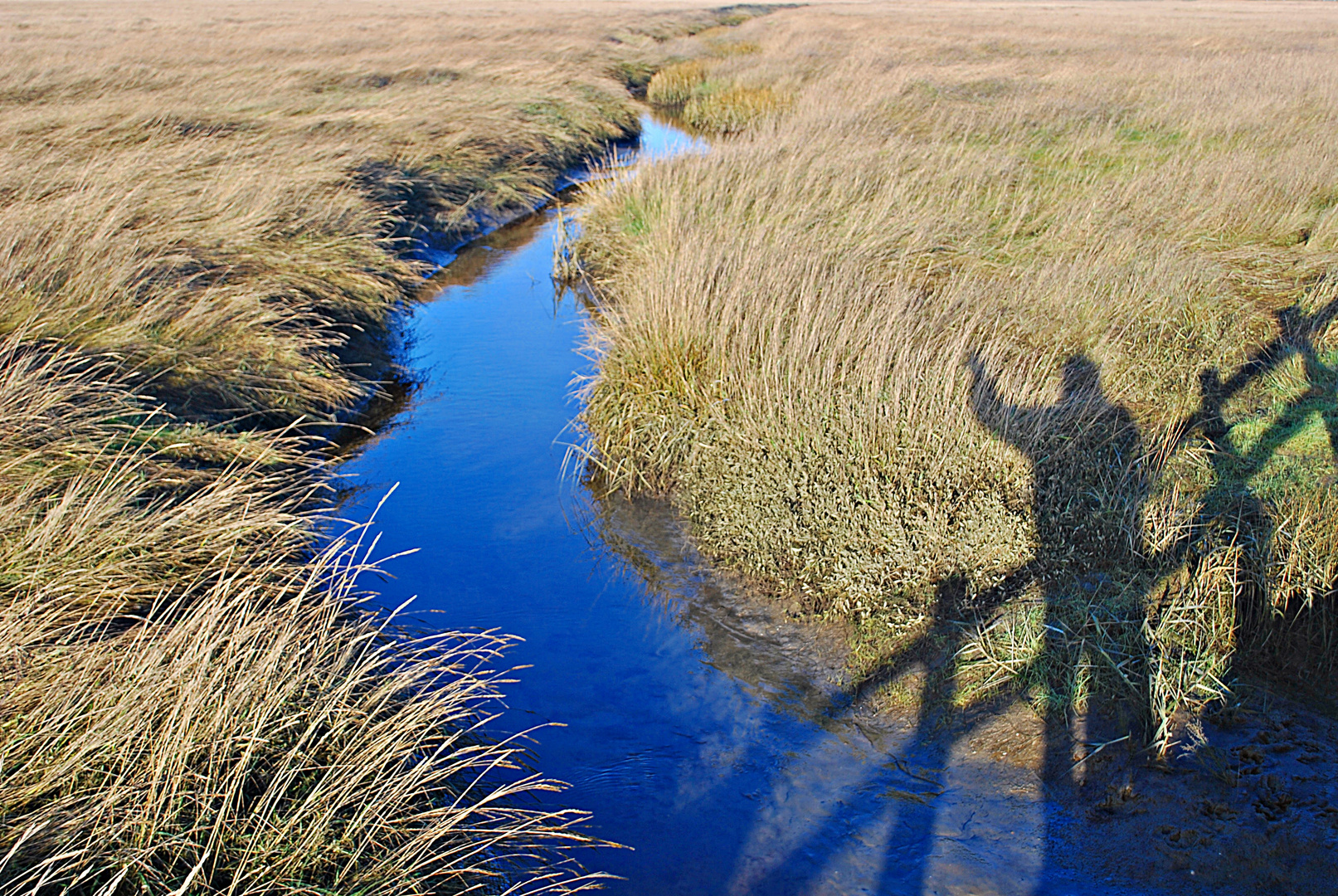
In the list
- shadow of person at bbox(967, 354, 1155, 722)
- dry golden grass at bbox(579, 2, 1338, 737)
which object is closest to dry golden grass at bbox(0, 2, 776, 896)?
dry golden grass at bbox(579, 2, 1338, 737)

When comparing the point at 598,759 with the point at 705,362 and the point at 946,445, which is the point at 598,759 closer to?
the point at 946,445

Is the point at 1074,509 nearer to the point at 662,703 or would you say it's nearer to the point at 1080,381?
the point at 1080,381

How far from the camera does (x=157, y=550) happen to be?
342 cm

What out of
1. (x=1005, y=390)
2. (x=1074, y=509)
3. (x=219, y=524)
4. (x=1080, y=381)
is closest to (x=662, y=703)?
(x=219, y=524)

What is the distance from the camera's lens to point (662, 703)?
3658 millimetres

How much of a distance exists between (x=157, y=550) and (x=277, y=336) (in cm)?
295

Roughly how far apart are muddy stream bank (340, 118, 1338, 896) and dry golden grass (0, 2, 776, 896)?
1.12 feet

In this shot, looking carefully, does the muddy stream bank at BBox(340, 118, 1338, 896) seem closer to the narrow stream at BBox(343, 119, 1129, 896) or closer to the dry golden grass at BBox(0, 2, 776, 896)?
the narrow stream at BBox(343, 119, 1129, 896)

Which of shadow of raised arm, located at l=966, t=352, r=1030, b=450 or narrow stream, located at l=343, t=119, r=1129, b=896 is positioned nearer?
narrow stream, located at l=343, t=119, r=1129, b=896

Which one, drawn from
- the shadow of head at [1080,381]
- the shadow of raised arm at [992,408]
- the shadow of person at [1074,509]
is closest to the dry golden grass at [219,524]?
the shadow of person at [1074,509]

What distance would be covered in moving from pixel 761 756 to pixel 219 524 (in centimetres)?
246

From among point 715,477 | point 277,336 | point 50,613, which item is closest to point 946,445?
point 715,477

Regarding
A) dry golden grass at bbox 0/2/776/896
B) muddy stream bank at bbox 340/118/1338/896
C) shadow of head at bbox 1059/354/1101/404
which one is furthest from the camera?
shadow of head at bbox 1059/354/1101/404

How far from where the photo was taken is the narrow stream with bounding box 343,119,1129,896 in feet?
9.44
